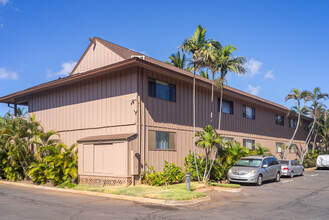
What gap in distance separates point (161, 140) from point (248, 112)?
12.3 metres

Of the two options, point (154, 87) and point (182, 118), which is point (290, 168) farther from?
point (154, 87)

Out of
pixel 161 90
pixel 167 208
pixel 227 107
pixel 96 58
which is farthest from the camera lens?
pixel 227 107

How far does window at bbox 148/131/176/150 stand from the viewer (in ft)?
56.7

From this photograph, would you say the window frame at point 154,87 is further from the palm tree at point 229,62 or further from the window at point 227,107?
the window at point 227,107

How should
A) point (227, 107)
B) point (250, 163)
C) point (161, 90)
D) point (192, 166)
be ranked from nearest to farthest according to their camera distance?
point (192, 166)
point (161, 90)
point (250, 163)
point (227, 107)

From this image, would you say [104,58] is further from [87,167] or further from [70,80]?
[87,167]

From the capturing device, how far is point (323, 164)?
3438 cm

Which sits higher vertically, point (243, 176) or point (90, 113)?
point (90, 113)

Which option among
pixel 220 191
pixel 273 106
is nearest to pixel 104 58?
pixel 220 191

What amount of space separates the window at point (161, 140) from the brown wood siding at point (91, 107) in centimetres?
131

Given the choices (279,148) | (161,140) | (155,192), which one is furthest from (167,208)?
(279,148)

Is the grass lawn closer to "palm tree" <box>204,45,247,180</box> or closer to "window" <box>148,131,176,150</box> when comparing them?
"window" <box>148,131,176,150</box>

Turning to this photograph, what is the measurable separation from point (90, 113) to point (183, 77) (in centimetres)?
593

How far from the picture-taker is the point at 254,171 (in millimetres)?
18516
